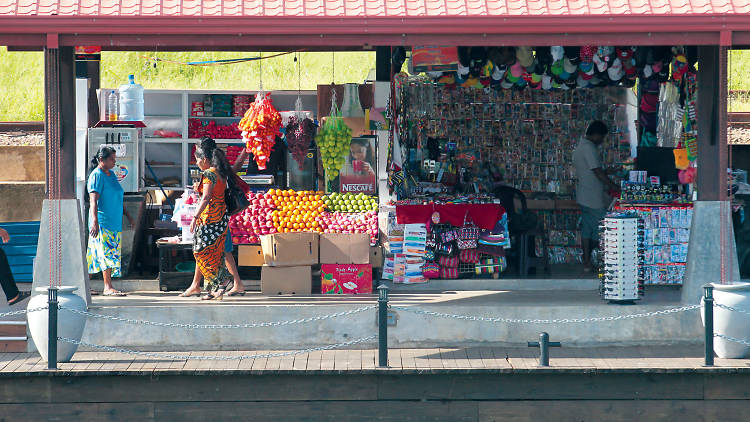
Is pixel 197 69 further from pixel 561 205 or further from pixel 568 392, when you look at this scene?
pixel 568 392

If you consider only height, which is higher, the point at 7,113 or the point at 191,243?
the point at 7,113

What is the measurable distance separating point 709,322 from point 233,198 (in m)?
4.99

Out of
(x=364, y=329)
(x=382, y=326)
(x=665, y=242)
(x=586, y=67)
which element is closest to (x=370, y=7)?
(x=382, y=326)

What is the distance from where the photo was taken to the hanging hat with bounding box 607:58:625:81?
527 inches

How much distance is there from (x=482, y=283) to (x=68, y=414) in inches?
198

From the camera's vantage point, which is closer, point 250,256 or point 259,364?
point 259,364

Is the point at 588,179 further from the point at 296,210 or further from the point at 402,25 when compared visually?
the point at 402,25

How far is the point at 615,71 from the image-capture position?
13.5 meters

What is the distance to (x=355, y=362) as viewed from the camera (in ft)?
31.8

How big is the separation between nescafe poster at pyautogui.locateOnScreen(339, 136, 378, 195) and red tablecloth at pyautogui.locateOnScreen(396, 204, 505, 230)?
685 mm

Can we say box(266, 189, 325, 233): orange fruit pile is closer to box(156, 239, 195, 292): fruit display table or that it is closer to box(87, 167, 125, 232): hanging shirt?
box(156, 239, 195, 292): fruit display table

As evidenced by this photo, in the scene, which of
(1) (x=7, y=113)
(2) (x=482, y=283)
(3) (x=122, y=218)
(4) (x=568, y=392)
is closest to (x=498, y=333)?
(4) (x=568, y=392)

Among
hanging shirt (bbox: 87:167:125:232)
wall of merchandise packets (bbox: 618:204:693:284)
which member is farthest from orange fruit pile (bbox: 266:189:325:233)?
wall of merchandise packets (bbox: 618:204:693:284)

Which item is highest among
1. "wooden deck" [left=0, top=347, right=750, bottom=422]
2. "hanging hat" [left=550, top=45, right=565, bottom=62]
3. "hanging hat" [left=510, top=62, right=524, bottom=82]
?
"hanging hat" [left=550, top=45, right=565, bottom=62]
